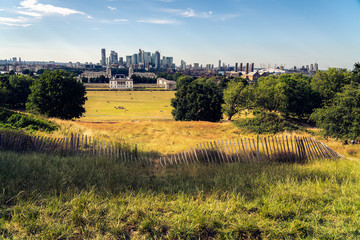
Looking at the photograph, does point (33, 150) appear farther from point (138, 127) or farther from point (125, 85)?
point (125, 85)

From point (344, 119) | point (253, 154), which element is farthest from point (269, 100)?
point (253, 154)

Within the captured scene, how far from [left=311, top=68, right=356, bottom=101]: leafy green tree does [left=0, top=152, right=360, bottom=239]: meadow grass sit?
59.0 metres

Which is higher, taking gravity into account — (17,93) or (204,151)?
(17,93)

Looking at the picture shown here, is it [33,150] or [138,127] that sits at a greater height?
[33,150]

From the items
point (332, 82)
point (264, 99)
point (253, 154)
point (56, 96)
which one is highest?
point (332, 82)

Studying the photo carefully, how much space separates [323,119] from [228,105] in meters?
25.0

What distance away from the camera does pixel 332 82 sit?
5800 cm

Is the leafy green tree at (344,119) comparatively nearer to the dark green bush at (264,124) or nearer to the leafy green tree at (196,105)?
the dark green bush at (264,124)

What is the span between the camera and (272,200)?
5750 mm

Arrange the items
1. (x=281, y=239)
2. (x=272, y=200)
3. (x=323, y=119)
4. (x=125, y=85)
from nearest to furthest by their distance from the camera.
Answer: (x=281, y=239), (x=272, y=200), (x=323, y=119), (x=125, y=85)

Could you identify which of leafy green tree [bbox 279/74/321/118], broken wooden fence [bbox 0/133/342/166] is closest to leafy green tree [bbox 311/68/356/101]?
leafy green tree [bbox 279/74/321/118]

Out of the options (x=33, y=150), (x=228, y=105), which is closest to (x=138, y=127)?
(x=33, y=150)

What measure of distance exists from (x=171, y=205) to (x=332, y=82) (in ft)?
215

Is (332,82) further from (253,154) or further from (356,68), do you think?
(253,154)
